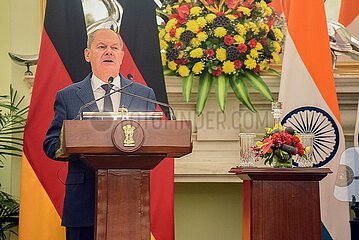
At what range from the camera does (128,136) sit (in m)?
2.61

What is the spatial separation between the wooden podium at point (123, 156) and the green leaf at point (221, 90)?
145 centimetres

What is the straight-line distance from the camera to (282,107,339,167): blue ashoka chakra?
4035 millimetres

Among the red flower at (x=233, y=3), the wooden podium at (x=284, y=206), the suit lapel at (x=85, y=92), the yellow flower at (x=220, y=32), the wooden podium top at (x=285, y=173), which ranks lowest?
the wooden podium at (x=284, y=206)

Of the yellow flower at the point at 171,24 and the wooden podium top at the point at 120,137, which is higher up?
the yellow flower at the point at 171,24

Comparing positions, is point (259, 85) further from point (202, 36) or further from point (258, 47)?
point (202, 36)

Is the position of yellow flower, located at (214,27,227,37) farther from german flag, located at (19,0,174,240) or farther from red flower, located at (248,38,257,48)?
german flag, located at (19,0,174,240)

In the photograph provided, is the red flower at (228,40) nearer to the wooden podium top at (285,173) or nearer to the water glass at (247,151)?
the water glass at (247,151)

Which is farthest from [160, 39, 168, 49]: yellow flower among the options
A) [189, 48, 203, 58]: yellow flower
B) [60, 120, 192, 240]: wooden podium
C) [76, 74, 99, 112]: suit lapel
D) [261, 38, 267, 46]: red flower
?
[60, 120, 192, 240]: wooden podium

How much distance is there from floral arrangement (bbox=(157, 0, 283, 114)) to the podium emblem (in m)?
1.64

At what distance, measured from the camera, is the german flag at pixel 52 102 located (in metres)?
3.98

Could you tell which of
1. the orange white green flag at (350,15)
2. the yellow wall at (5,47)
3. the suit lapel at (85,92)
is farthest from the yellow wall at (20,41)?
the orange white green flag at (350,15)

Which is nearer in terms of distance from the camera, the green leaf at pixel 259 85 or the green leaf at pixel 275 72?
the green leaf at pixel 259 85

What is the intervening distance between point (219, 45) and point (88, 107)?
4.22 ft

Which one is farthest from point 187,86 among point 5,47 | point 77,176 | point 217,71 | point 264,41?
point 5,47
